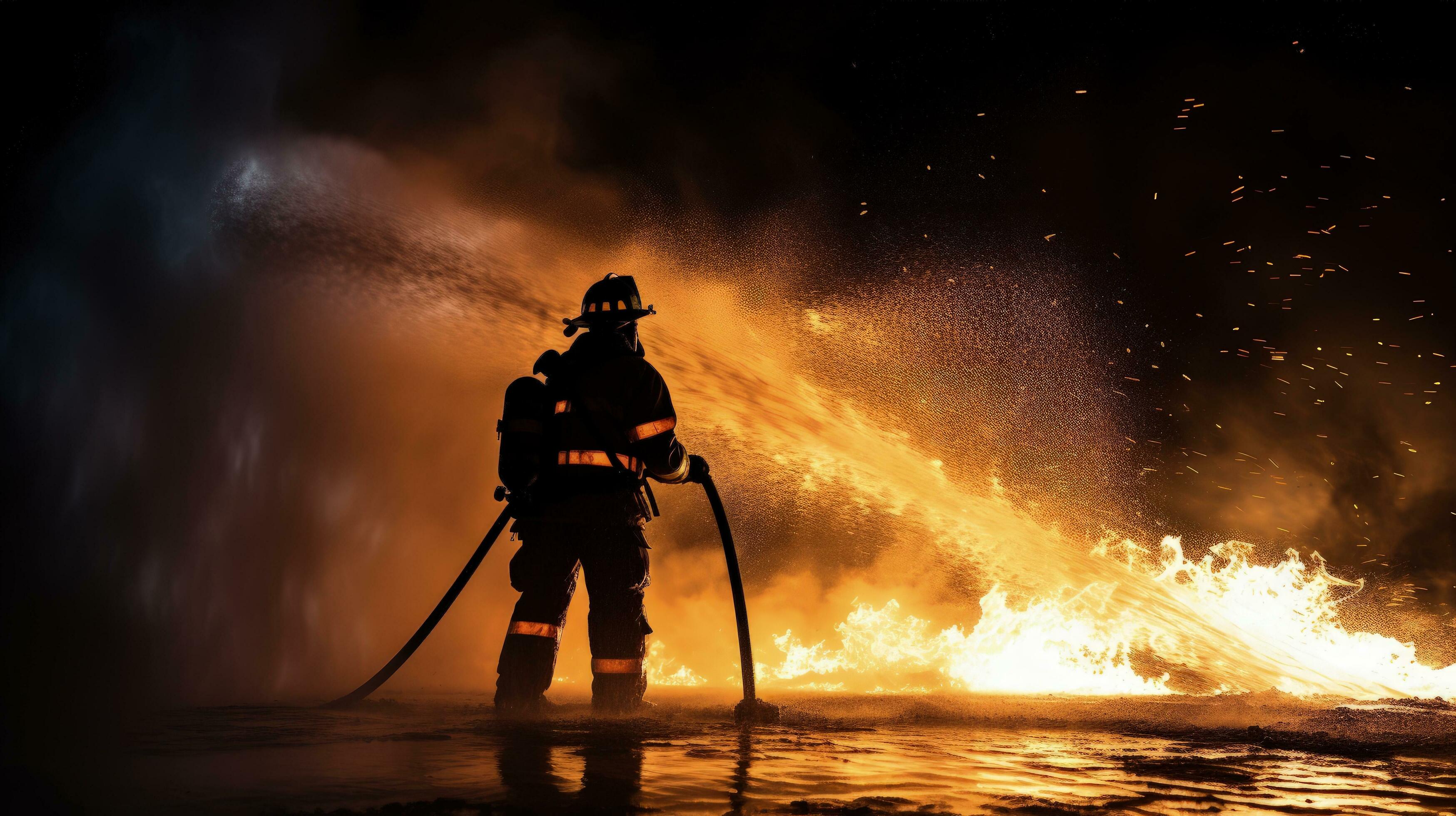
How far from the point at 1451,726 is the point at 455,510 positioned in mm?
12694

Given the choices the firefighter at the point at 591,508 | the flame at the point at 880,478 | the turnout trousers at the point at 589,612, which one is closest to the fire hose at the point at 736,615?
the firefighter at the point at 591,508

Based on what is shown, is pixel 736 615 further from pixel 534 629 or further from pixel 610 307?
pixel 610 307

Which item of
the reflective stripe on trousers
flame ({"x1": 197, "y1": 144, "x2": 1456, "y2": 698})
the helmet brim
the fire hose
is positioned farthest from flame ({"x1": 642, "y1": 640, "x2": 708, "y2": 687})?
the helmet brim

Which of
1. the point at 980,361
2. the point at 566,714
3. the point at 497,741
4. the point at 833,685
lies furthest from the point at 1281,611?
the point at 497,741

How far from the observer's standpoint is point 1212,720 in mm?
6734

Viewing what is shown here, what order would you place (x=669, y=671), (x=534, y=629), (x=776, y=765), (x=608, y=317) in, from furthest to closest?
(x=669, y=671)
(x=608, y=317)
(x=534, y=629)
(x=776, y=765)

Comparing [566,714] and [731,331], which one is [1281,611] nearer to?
[731,331]

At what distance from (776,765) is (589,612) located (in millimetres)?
3286

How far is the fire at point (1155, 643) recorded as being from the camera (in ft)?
40.3

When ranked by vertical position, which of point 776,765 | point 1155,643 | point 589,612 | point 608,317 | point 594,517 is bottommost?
point 776,765

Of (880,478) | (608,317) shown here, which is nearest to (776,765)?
(608,317)

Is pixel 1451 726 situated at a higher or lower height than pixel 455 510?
lower

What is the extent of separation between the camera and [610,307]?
7195 millimetres

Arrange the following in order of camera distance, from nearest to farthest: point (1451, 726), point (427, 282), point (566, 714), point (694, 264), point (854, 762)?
1. point (854, 762)
2. point (1451, 726)
3. point (566, 714)
4. point (427, 282)
5. point (694, 264)
